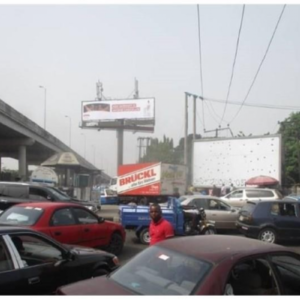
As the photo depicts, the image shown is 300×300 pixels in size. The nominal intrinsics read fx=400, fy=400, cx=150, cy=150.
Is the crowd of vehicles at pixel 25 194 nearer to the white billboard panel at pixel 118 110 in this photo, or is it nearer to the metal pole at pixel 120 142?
the white billboard panel at pixel 118 110

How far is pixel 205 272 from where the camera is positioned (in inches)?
141

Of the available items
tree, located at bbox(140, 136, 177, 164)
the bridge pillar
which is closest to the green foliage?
tree, located at bbox(140, 136, 177, 164)

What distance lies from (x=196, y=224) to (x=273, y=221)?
238 centimetres

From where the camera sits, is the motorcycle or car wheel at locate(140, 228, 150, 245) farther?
the motorcycle

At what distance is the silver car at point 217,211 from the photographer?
14.3 m

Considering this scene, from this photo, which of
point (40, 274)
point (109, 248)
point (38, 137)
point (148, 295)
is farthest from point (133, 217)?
point (38, 137)

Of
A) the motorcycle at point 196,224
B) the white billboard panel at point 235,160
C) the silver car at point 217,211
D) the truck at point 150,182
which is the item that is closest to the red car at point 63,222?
the motorcycle at point 196,224

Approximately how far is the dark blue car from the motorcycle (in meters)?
1.18

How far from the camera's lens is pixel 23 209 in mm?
8523

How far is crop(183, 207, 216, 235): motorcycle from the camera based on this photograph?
41.2 feet

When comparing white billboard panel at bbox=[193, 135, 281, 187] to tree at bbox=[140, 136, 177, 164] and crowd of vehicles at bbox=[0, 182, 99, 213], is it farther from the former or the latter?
tree at bbox=[140, 136, 177, 164]

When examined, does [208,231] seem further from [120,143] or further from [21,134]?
[120,143]

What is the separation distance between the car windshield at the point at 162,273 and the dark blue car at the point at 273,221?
8927mm

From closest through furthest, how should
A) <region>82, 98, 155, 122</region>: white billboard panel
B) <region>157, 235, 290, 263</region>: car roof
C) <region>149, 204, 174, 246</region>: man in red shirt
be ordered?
<region>157, 235, 290, 263</region>: car roof, <region>149, 204, 174, 246</region>: man in red shirt, <region>82, 98, 155, 122</region>: white billboard panel
